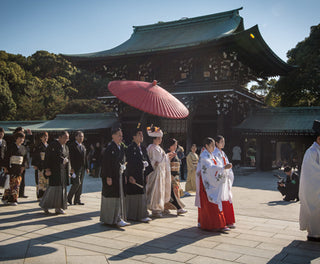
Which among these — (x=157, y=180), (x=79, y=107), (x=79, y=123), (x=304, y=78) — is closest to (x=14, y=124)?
(x=79, y=107)

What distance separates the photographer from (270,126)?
54.0ft

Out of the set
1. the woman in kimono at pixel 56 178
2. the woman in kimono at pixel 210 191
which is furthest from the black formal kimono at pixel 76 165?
the woman in kimono at pixel 210 191

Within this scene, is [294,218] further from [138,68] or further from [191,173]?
[138,68]

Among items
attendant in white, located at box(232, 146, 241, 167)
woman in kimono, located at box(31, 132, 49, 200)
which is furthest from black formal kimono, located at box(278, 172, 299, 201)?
attendant in white, located at box(232, 146, 241, 167)

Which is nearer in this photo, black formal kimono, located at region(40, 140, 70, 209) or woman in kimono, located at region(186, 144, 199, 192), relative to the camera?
black formal kimono, located at region(40, 140, 70, 209)

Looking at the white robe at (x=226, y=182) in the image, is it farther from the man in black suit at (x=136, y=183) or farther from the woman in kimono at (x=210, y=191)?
the man in black suit at (x=136, y=183)

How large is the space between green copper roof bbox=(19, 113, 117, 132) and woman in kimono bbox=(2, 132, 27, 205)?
13.2m

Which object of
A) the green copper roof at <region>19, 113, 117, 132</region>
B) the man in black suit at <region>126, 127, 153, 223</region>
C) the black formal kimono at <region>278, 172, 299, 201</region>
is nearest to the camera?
the man in black suit at <region>126, 127, 153, 223</region>

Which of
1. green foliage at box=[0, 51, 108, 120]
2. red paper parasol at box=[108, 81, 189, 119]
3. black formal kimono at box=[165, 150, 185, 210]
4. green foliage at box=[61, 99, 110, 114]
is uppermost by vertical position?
green foliage at box=[0, 51, 108, 120]

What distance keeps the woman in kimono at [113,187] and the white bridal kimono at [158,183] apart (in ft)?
2.80

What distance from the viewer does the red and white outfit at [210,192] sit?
4930mm

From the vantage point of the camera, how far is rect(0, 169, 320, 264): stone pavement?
11.9 ft

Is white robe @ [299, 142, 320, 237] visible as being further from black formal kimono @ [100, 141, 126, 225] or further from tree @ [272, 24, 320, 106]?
tree @ [272, 24, 320, 106]

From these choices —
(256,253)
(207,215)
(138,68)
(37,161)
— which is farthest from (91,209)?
(138,68)
